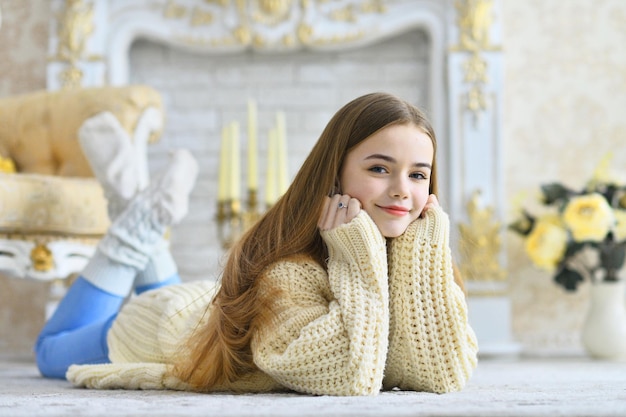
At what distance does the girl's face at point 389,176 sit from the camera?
49.8 inches

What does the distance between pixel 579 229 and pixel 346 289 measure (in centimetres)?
180

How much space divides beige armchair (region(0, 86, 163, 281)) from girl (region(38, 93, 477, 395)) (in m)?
0.84

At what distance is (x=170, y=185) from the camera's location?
1.81 m

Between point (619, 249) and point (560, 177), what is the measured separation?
556 millimetres

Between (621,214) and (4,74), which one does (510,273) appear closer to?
(621,214)

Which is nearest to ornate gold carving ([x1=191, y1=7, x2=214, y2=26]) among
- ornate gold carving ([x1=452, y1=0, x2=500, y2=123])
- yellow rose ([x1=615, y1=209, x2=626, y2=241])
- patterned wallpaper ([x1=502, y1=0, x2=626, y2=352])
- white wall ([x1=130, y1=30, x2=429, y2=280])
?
white wall ([x1=130, y1=30, x2=429, y2=280])

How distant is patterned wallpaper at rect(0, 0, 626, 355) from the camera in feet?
10.9

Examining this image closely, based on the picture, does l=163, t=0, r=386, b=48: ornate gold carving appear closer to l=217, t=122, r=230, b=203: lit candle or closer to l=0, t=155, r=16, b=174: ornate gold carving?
l=217, t=122, r=230, b=203: lit candle

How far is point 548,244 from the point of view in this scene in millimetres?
2922

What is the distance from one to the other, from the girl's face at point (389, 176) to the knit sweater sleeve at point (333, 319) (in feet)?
0.11

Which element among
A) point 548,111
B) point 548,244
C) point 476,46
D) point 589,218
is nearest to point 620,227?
point 589,218

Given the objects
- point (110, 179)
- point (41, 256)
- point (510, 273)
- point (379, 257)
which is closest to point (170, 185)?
point (110, 179)

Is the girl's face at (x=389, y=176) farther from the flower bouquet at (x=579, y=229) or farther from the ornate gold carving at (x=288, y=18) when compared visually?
the ornate gold carving at (x=288, y=18)

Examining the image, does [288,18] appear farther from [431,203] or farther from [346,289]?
[346,289]
